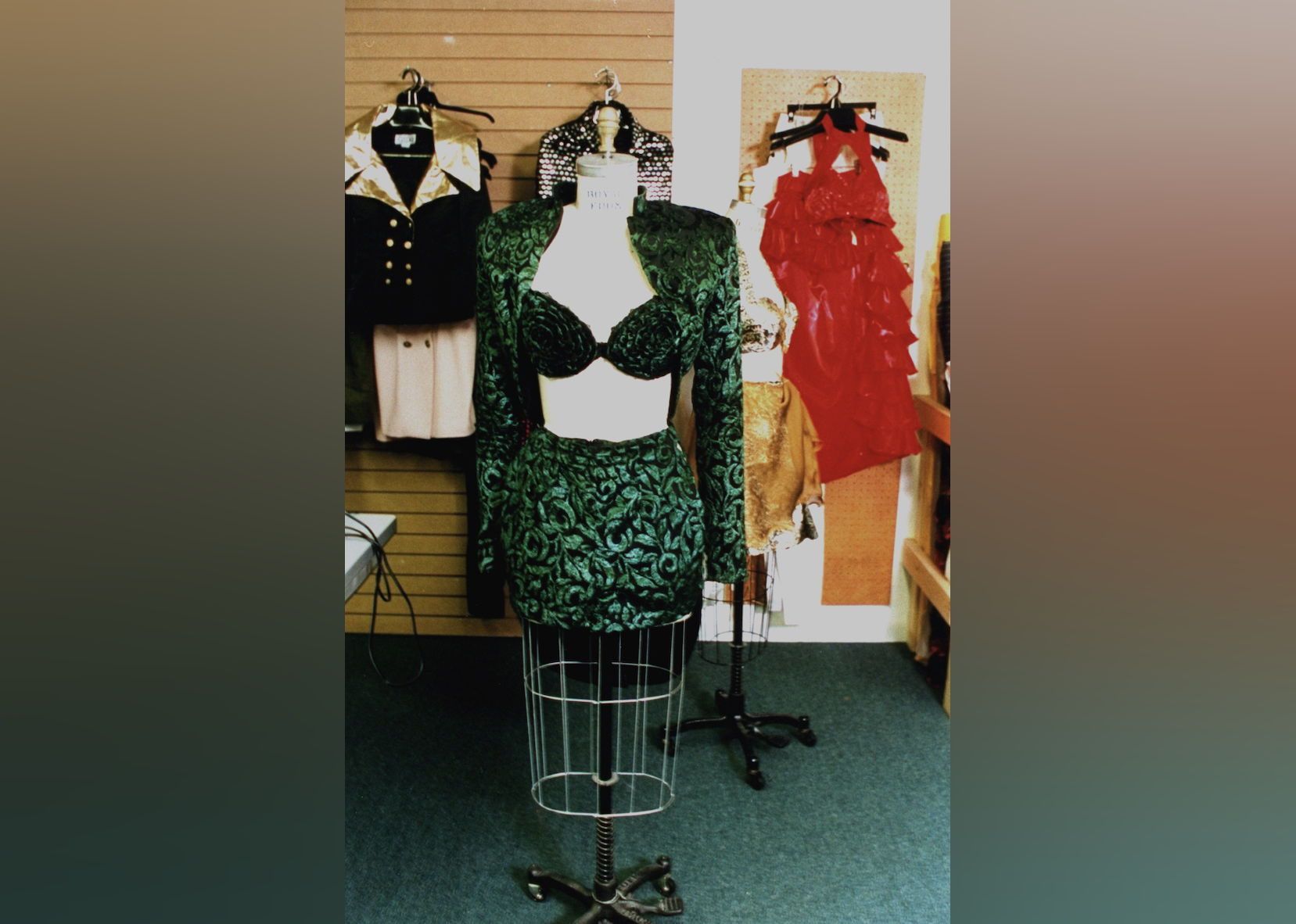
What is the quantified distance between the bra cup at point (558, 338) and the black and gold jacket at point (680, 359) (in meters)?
0.04

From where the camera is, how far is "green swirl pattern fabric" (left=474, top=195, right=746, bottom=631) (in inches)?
65.1

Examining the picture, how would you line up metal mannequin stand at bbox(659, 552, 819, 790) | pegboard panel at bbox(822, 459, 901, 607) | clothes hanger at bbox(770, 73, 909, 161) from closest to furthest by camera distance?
1. metal mannequin stand at bbox(659, 552, 819, 790)
2. clothes hanger at bbox(770, 73, 909, 161)
3. pegboard panel at bbox(822, 459, 901, 607)

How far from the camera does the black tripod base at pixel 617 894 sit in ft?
6.26

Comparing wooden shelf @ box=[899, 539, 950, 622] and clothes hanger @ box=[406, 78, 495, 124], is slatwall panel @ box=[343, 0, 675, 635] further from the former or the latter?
wooden shelf @ box=[899, 539, 950, 622]

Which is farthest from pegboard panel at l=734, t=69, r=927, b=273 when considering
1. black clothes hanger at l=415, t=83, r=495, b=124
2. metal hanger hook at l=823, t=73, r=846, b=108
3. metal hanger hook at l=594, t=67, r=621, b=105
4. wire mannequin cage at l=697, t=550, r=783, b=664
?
wire mannequin cage at l=697, t=550, r=783, b=664

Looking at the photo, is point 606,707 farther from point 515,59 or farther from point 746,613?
point 515,59

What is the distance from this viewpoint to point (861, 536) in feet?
10.8

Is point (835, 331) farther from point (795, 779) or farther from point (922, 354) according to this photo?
point (795, 779)

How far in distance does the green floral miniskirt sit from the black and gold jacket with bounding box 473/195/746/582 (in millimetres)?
97

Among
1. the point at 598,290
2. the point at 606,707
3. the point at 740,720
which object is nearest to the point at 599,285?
the point at 598,290

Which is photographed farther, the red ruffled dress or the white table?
the red ruffled dress
